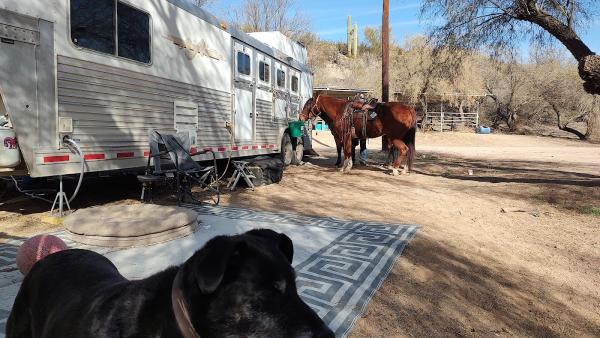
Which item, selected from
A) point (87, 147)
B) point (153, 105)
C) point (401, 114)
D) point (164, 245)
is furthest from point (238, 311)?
point (401, 114)

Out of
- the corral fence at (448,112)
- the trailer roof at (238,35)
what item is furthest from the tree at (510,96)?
the trailer roof at (238,35)

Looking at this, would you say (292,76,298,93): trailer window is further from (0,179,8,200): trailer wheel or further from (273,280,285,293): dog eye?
(273,280,285,293): dog eye

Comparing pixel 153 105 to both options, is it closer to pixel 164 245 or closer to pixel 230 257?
pixel 164 245

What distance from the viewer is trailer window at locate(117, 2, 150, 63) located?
6.24m

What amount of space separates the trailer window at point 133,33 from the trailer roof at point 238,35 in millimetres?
816

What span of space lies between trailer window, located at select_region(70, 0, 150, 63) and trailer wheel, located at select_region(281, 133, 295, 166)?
624 centimetres

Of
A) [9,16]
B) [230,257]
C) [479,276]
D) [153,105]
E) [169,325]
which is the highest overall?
[9,16]

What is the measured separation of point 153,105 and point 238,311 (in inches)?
241

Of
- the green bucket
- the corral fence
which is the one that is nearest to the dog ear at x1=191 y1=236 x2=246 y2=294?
the green bucket

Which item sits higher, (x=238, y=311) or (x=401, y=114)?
(x=401, y=114)

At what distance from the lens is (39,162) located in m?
5.18

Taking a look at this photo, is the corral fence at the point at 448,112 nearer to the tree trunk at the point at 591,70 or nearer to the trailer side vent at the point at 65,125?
the tree trunk at the point at 591,70

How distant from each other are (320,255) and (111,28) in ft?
13.8

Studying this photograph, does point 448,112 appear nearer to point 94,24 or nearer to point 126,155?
point 126,155
